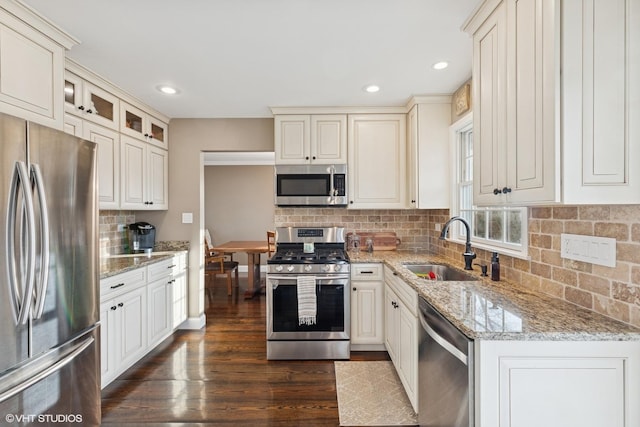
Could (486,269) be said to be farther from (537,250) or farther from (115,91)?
(115,91)

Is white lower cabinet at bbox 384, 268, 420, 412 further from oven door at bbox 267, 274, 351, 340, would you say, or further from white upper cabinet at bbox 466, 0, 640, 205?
white upper cabinet at bbox 466, 0, 640, 205

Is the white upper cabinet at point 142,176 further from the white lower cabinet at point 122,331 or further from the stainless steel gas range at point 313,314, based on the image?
the stainless steel gas range at point 313,314

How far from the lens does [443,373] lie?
1382 mm

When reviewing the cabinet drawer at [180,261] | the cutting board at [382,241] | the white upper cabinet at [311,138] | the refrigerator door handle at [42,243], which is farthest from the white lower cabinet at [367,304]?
the refrigerator door handle at [42,243]

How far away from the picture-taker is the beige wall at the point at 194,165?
3479mm

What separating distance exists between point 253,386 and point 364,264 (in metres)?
1.34

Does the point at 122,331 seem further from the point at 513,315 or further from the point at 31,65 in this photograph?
the point at 513,315

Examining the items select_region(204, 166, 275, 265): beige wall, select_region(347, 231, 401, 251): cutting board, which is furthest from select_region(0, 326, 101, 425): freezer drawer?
select_region(204, 166, 275, 265): beige wall

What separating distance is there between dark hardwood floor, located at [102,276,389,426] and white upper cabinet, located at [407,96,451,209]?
1534mm

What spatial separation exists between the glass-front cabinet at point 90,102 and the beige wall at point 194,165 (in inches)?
33.1

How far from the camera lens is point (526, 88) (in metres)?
1.22

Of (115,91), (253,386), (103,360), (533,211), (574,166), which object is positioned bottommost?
(253,386)

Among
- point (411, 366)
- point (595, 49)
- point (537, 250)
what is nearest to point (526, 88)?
point (595, 49)

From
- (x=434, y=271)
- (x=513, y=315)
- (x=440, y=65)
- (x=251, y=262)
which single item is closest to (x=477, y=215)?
(x=434, y=271)
